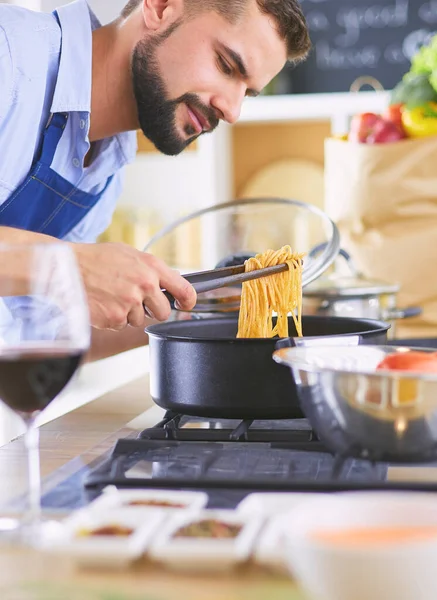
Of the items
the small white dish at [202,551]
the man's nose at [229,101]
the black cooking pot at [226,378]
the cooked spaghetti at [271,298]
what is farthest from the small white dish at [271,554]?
the man's nose at [229,101]

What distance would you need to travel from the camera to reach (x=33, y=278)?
67cm

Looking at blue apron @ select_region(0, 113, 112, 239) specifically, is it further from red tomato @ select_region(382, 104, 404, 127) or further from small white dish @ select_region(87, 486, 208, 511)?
small white dish @ select_region(87, 486, 208, 511)

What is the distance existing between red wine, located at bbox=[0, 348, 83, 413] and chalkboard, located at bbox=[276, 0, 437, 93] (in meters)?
3.26

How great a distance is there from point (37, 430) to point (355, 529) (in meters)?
0.63

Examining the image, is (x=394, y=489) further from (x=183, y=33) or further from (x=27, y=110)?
(x=183, y=33)

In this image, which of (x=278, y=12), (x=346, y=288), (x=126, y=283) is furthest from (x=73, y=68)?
(x=126, y=283)

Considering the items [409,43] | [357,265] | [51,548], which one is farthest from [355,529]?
[409,43]

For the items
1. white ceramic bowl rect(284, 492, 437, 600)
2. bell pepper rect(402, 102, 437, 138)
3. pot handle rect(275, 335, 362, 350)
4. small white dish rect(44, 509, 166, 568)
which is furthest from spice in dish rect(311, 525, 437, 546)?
bell pepper rect(402, 102, 437, 138)

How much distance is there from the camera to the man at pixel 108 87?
158cm

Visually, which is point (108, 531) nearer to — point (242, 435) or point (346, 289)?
point (242, 435)

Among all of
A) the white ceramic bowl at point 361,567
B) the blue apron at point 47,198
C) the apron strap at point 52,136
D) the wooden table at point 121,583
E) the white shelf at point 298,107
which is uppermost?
the white shelf at point 298,107

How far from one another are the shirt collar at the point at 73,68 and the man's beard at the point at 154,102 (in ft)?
0.47

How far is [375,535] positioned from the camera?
1.83 feet

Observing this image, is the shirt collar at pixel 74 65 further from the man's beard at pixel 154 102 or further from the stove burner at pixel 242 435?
the stove burner at pixel 242 435
